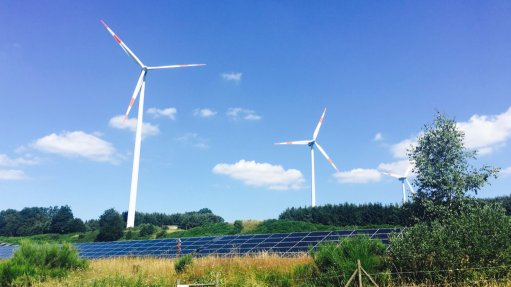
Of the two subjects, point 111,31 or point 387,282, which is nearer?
point 387,282

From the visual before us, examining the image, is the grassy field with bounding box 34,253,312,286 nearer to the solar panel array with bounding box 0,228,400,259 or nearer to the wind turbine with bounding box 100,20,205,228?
the solar panel array with bounding box 0,228,400,259

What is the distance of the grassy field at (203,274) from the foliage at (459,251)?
5.36 meters

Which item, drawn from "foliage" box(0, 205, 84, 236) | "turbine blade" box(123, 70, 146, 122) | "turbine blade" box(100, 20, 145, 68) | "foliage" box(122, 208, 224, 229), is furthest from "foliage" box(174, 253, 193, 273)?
"foliage" box(0, 205, 84, 236)

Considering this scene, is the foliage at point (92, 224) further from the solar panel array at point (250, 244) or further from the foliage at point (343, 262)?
the foliage at point (343, 262)

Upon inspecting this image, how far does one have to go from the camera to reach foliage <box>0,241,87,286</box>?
21.9 m

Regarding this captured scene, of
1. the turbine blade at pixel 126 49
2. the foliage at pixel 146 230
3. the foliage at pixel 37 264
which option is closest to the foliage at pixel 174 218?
the foliage at pixel 146 230

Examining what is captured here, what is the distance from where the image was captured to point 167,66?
6581 cm

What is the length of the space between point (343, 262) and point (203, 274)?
7.58 metres

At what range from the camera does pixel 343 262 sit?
A: 65.0 feet

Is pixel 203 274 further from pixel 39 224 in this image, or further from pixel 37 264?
pixel 39 224

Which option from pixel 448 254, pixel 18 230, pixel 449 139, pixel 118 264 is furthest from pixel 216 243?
pixel 18 230

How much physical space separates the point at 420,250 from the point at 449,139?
45.1ft

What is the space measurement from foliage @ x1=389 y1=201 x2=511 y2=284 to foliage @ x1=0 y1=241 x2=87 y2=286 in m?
17.7

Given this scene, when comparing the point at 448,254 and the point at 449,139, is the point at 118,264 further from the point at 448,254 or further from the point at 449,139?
the point at 449,139
